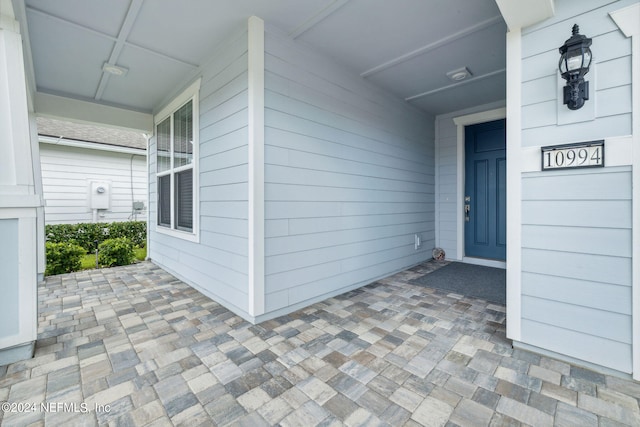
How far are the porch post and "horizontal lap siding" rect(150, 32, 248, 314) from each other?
52.6 inches

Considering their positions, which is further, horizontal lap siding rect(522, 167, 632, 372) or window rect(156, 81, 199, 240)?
window rect(156, 81, 199, 240)

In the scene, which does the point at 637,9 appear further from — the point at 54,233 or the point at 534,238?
the point at 54,233

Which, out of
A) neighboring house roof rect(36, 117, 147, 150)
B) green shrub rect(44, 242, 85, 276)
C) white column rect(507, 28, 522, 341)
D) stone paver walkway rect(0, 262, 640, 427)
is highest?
neighboring house roof rect(36, 117, 147, 150)

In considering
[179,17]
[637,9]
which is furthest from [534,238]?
[179,17]

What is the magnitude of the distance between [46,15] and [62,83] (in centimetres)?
159

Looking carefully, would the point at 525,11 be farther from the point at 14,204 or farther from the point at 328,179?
the point at 14,204

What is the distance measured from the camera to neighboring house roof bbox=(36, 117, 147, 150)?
5.63m

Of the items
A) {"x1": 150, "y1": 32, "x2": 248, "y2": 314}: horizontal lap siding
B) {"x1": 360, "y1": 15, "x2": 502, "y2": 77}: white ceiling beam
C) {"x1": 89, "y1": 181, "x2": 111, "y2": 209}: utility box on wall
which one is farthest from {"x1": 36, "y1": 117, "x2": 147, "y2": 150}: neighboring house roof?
{"x1": 360, "y1": 15, "x2": 502, "y2": 77}: white ceiling beam

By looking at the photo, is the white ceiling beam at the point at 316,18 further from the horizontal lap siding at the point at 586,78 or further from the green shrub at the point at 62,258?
the green shrub at the point at 62,258

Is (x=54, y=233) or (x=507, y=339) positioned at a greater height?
(x=54, y=233)

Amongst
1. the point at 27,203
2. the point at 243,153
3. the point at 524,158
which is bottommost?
the point at 27,203

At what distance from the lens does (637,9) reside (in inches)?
62.5

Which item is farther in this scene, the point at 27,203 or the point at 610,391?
the point at 27,203

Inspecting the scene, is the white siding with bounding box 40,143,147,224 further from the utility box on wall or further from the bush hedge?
the bush hedge
